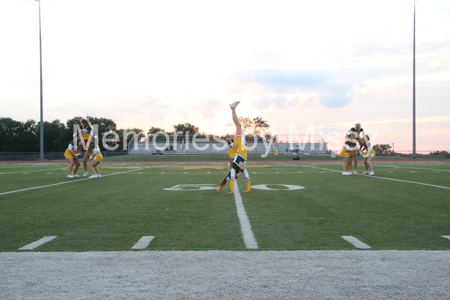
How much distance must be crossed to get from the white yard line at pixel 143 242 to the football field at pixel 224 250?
42 mm

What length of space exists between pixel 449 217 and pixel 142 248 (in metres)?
4.88

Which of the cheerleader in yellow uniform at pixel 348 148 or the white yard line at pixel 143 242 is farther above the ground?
the cheerleader in yellow uniform at pixel 348 148

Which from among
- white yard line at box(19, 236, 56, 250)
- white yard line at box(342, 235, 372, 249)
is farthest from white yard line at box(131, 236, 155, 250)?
white yard line at box(342, 235, 372, 249)

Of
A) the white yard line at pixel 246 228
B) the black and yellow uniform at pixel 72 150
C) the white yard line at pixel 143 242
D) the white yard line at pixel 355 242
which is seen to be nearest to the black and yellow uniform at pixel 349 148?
the white yard line at pixel 246 228

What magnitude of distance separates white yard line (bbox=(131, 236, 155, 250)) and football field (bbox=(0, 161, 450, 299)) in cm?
4

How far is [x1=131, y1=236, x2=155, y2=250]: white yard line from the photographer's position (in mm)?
3783

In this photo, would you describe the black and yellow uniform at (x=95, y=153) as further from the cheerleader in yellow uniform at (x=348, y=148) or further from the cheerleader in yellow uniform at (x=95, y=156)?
the cheerleader in yellow uniform at (x=348, y=148)

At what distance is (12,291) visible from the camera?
8.59 ft

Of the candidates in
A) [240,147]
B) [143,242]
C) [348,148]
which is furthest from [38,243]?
[348,148]

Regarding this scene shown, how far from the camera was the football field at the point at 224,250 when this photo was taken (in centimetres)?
266

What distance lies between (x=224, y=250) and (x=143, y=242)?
102 centimetres

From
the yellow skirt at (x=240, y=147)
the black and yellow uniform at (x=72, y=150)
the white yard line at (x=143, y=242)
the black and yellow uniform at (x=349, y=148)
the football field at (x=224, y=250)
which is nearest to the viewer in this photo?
the football field at (x=224, y=250)

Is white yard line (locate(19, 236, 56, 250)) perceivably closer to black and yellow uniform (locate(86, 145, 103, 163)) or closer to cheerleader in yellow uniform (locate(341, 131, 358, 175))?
black and yellow uniform (locate(86, 145, 103, 163))

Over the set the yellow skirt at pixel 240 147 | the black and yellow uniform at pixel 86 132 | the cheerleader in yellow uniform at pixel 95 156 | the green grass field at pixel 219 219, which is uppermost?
the black and yellow uniform at pixel 86 132
